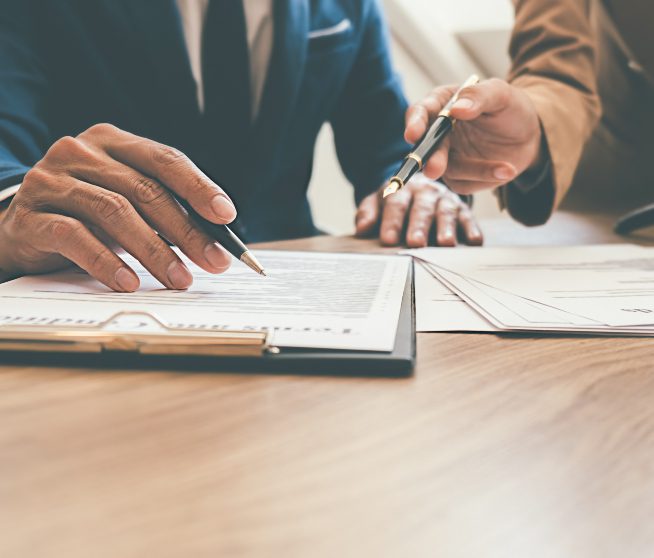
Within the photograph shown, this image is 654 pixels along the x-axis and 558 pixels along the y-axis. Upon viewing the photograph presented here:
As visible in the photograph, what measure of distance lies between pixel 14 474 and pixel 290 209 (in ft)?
2.91

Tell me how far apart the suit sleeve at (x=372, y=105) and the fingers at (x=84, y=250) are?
70 cm

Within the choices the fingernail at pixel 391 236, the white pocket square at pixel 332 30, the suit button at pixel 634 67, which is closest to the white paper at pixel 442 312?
the fingernail at pixel 391 236

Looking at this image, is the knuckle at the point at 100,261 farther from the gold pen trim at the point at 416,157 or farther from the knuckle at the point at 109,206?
the gold pen trim at the point at 416,157

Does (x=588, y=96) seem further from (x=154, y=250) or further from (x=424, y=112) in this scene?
(x=154, y=250)

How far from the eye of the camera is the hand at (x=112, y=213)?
43 cm

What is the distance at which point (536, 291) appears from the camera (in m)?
0.47

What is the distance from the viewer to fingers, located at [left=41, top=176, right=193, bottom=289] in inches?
16.9

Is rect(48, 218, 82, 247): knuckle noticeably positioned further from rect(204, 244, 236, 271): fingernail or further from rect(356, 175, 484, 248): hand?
rect(356, 175, 484, 248): hand

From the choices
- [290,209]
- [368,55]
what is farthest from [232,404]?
[368,55]

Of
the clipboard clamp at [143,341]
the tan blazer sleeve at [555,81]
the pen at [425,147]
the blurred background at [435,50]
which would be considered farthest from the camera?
the blurred background at [435,50]

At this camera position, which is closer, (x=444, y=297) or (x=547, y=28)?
(x=444, y=297)

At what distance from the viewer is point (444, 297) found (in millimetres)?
459

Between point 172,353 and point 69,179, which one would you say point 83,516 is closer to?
point 172,353

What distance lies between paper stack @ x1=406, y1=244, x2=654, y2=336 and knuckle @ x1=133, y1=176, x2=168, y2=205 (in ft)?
0.65
